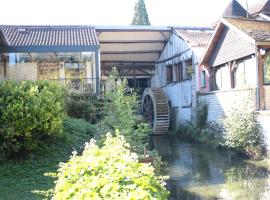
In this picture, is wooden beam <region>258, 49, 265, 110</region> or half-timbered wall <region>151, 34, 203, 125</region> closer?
wooden beam <region>258, 49, 265, 110</region>

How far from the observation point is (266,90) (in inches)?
488

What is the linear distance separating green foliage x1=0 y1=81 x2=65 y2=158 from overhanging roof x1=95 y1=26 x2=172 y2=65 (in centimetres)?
1200

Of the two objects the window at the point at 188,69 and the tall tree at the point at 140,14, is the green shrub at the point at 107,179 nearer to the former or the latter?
the window at the point at 188,69

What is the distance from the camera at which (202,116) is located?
16.8m

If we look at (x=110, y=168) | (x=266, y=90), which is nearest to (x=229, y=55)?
(x=266, y=90)

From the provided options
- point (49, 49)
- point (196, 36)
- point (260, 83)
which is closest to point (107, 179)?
point (260, 83)

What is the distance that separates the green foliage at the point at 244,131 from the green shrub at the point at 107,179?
29.9ft

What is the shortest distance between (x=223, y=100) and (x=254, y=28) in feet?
10.3

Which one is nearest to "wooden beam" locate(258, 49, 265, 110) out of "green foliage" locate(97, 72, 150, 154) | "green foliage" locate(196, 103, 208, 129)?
"green foliage" locate(97, 72, 150, 154)

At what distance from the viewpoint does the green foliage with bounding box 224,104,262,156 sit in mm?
11867

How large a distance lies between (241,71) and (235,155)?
11.6ft

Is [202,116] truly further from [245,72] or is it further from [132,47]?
[132,47]

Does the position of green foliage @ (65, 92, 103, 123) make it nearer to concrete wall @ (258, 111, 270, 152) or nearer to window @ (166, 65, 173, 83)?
concrete wall @ (258, 111, 270, 152)

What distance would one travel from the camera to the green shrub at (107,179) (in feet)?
9.47
